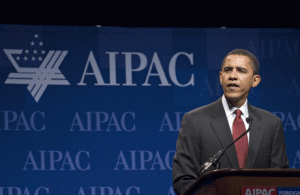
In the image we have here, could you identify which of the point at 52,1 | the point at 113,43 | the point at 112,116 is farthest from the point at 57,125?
the point at 52,1

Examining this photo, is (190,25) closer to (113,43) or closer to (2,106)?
(113,43)

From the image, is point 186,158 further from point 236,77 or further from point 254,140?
point 236,77

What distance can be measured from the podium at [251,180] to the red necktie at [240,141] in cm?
60

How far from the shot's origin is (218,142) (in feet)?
5.93

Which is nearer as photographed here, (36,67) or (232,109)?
(232,109)

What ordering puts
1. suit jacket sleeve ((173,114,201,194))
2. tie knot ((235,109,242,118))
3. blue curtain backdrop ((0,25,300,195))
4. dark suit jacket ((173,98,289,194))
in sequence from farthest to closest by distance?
blue curtain backdrop ((0,25,300,195)), tie knot ((235,109,242,118)), dark suit jacket ((173,98,289,194)), suit jacket sleeve ((173,114,201,194))

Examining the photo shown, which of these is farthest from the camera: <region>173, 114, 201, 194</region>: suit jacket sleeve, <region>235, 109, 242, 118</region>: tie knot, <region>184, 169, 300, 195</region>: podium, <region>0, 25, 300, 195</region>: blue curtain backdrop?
<region>0, 25, 300, 195</region>: blue curtain backdrop

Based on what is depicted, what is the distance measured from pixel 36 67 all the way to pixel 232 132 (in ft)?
7.62

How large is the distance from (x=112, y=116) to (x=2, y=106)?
100 centimetres

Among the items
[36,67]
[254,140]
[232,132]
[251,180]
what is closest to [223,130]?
[232,132]

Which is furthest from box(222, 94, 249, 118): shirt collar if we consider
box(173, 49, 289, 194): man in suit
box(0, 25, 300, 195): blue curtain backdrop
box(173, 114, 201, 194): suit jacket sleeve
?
box(0, 25, 300, 195): blue curtain backdrop

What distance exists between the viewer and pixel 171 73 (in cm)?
369

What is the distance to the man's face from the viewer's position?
188cm

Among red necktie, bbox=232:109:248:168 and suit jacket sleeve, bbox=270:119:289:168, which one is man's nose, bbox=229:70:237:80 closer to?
red necktie, bbox=232:109:248:168
